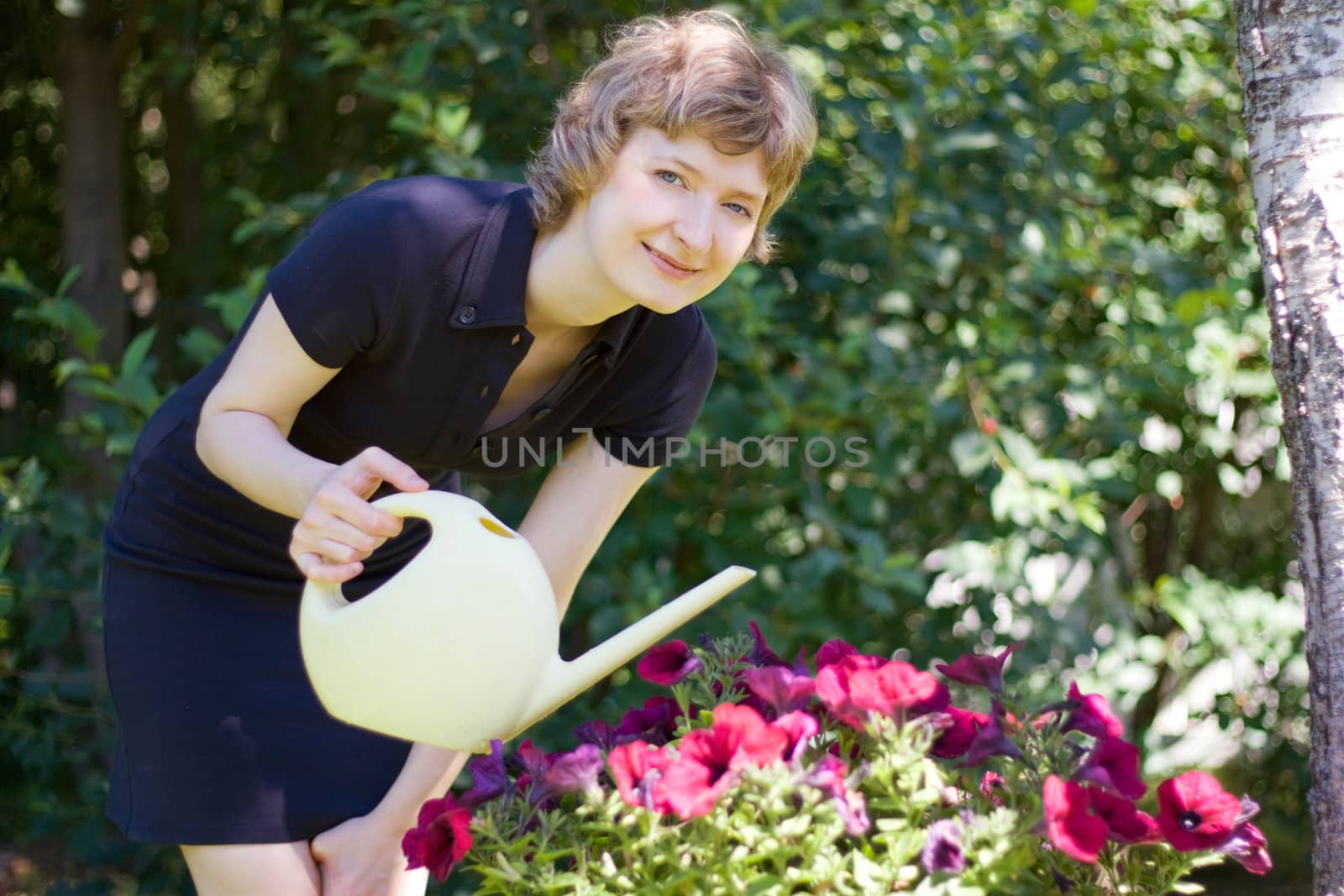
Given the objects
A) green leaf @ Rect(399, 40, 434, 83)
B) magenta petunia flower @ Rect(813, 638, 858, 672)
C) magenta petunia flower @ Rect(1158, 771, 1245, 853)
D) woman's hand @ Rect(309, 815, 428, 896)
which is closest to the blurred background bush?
green leaf @ Rect(399, 40, 434, 83)

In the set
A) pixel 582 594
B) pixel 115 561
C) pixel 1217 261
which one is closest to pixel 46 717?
pixel 582 594

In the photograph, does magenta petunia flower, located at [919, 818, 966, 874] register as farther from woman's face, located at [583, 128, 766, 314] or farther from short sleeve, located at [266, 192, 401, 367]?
short sleeve, located at [266, 192, 401, 367]

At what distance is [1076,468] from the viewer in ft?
7.81

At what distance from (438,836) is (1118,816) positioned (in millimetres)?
524

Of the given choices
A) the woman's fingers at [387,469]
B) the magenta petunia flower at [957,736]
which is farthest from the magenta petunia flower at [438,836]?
the magenta petunia flower at [957,736]

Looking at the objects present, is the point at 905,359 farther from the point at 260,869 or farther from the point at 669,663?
the point at 260,869

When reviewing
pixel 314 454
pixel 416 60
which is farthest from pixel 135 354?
pixel 314 454

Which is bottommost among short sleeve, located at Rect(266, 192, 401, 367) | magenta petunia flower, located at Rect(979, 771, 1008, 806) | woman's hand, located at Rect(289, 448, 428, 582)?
magenta petunia flower, located at Rect(979, 771, 1008, 806)

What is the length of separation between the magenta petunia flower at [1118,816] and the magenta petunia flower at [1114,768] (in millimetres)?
13

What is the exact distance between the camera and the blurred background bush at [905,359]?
2.35 meters

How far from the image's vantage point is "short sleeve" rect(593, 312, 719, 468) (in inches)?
61.6

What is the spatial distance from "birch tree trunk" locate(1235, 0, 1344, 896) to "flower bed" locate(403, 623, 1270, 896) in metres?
0.20

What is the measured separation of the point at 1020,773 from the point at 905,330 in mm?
→ 1651

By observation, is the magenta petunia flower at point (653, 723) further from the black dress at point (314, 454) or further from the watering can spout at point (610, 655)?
the black dress at point (314, 454)
